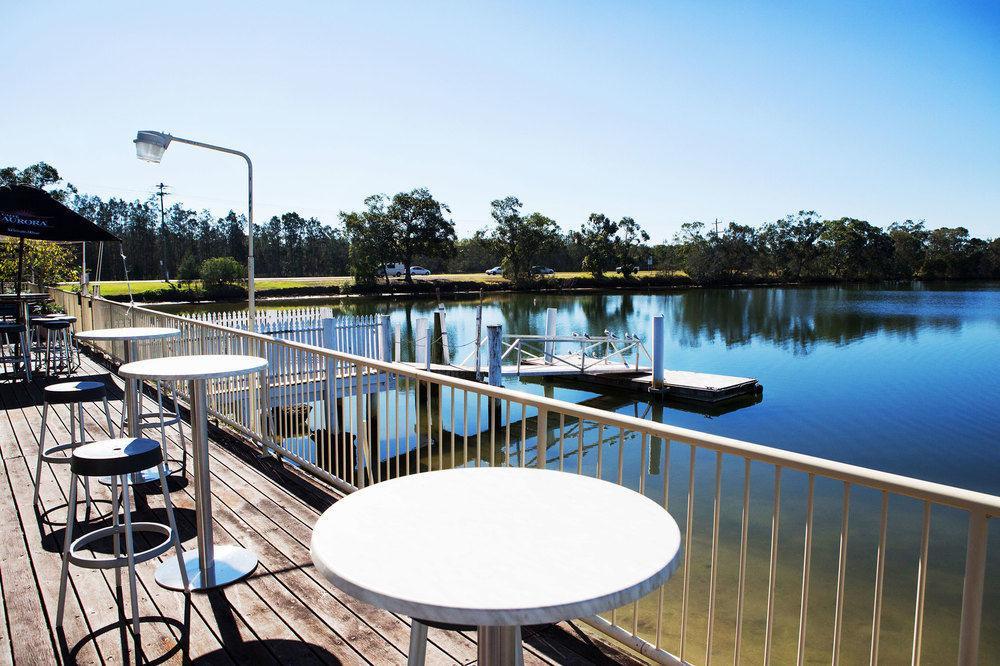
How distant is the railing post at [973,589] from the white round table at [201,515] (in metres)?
2.99

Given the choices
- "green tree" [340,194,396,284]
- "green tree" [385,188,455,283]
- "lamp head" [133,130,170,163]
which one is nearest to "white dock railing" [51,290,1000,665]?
"lamp head" [133,130,170,163]

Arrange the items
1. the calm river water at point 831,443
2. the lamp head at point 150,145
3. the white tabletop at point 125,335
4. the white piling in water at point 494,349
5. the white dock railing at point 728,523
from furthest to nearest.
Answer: the white piling in water at point 494,349 → the lamp head at point 150,145 → the calm river water at point 831,443 → the white tabletop at point 125,335 → the white dock railing at point 728,523

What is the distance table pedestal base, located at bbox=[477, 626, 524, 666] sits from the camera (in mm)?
1395

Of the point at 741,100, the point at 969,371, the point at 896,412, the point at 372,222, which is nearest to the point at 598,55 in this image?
the point at 741,100

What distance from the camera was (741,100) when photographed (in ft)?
80.9

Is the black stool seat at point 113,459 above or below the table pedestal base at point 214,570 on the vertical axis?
above

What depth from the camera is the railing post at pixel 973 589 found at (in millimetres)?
1506

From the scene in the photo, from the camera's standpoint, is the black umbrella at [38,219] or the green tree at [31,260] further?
the green tree at [31,260]

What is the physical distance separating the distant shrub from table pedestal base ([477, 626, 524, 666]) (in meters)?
44.2

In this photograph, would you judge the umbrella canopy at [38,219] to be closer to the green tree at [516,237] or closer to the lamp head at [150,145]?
the lamp head at [150,145]

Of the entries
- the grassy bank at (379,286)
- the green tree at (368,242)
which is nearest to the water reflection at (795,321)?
the grassy bank at (379,286)

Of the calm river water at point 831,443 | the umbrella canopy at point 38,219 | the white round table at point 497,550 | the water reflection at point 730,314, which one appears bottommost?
the calm river water at point 831,443

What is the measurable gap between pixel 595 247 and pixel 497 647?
69889 mm

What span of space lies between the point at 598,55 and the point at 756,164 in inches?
1220
